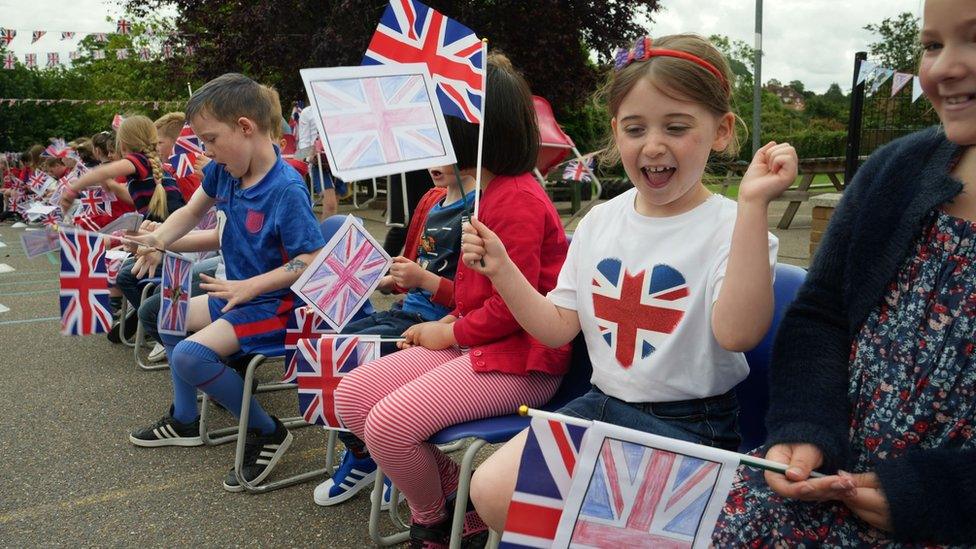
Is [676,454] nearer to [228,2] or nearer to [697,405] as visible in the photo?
[697,405]

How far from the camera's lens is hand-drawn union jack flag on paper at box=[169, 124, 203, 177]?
469cm

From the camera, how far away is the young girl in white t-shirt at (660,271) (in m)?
1.60

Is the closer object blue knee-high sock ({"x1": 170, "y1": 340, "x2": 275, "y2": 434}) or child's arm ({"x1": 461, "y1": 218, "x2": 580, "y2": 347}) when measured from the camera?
child's arm ({"x1": 461, "y1": 218, "x2": 580, "y2": 347})

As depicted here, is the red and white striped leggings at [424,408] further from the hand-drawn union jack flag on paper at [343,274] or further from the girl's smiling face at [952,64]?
the girl's smiling face at [952,64]

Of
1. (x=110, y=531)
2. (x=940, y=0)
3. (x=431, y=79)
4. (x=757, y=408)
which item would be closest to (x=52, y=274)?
(x=110, y=531)

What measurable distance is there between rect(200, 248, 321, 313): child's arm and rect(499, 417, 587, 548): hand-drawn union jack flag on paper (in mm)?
1816

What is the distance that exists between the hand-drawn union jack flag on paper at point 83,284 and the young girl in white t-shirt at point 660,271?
2.20 m

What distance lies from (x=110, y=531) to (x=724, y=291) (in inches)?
91.1

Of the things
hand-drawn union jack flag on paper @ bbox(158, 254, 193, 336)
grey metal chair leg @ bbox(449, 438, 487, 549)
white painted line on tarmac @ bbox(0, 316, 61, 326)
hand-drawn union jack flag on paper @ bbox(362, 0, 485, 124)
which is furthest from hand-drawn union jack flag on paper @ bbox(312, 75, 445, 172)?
white painted line on tarmac @ bbox(0, 316, 61, 326)

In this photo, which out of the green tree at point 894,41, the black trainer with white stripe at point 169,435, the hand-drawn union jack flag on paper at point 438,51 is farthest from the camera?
the green tree at point 894,41

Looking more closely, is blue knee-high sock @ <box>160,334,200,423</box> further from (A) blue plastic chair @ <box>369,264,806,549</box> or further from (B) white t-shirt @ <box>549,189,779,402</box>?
(B) white t-shirt @ <box>549,189,779,402</box>

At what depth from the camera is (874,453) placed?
128cm

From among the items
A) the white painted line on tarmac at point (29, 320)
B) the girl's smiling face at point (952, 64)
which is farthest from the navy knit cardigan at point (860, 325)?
the white painted line on tarmac at point (29, 320)

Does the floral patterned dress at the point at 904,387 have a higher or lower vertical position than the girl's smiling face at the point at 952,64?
lower
